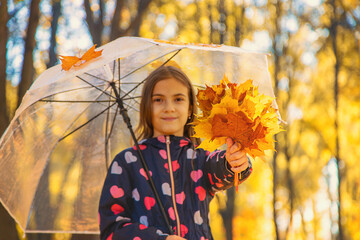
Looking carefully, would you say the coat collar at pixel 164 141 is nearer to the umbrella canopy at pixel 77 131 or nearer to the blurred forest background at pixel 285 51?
the umbrella canopy at pixel 77 131

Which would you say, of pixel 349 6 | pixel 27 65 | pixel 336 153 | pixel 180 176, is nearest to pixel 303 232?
pixel 336 153

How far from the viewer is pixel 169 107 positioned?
2.89 metres

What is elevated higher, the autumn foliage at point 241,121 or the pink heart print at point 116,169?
the autumn foliage at point 241,121

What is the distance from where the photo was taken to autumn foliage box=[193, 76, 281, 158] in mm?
2254

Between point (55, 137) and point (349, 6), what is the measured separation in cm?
949

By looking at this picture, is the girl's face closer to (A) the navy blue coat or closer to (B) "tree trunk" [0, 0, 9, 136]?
(A) the navy blue coat

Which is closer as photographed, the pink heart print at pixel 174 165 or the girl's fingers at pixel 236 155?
the girl's fingers at pixel 236 155

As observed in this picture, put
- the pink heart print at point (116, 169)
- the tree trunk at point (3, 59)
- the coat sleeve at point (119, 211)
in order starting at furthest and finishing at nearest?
the tree trunk at point (3, 59), the pink heart print at point (116, 169), the coat sleeve at point (119, 211)

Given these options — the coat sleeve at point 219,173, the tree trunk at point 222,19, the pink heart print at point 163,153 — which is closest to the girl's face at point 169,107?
the pink heart print at point 163,153

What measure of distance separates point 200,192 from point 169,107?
0.57m

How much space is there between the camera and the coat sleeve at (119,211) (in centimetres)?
247

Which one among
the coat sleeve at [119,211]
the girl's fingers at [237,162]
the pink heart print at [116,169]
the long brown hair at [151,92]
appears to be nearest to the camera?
the girl's fingers at [237,162]

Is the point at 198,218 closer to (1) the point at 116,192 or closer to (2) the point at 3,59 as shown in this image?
(1) the point at 116,192

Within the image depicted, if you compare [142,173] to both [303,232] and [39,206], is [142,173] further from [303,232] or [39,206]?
[303,232]
